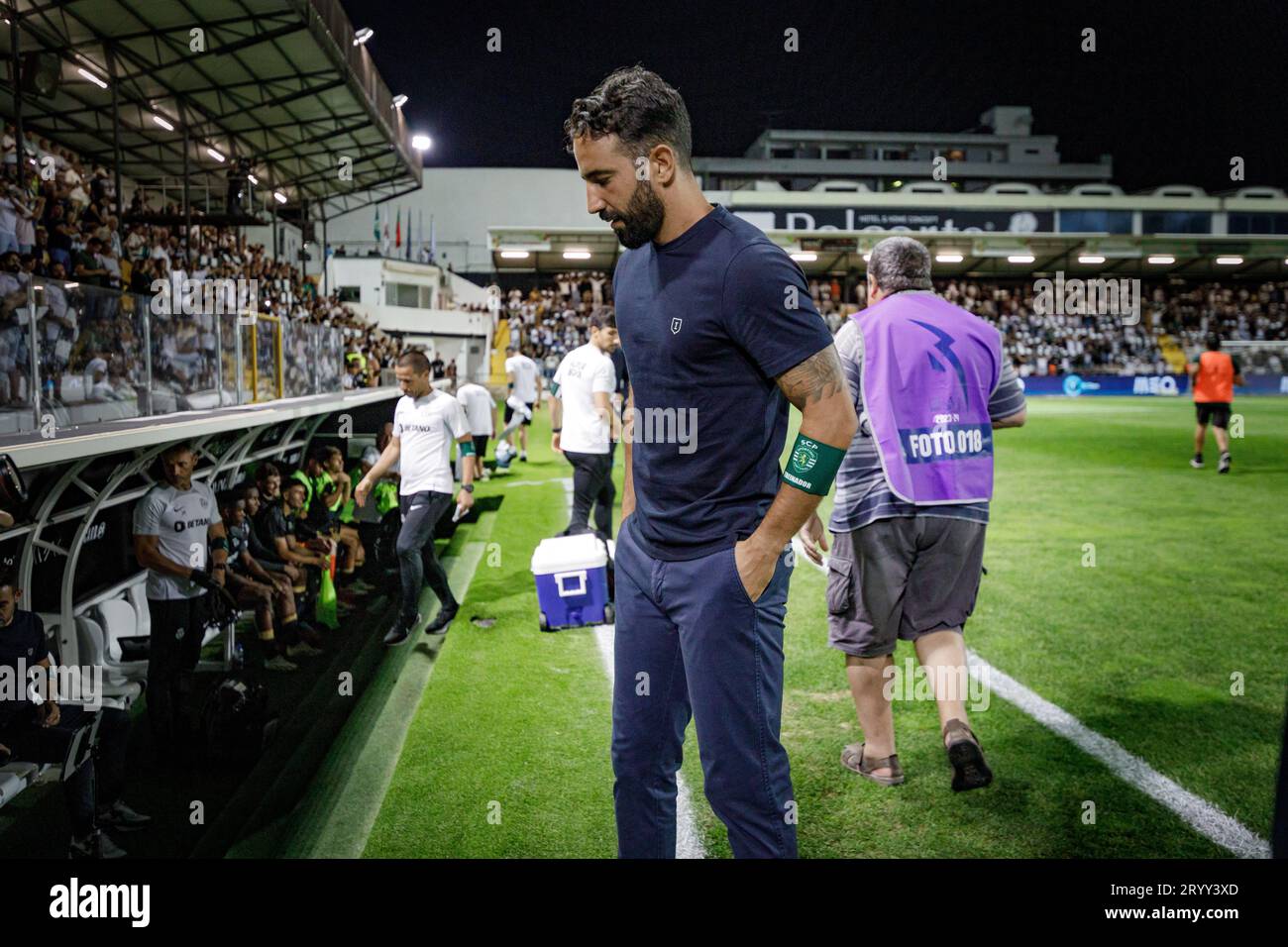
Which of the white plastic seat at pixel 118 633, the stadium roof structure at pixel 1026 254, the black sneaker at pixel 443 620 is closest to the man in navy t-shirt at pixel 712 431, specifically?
the black sneaker at pixel 443 620

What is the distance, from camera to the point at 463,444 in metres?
7.37

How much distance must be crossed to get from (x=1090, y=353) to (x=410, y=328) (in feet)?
105

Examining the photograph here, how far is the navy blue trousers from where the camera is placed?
7.63 feet

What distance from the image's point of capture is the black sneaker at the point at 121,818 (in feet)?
13.0

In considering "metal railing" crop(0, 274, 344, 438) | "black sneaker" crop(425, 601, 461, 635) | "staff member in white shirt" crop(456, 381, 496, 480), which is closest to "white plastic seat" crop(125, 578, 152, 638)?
"metal railing" crop(0, 274, 344, 438)

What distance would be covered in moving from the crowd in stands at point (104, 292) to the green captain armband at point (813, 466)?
432 centimetres

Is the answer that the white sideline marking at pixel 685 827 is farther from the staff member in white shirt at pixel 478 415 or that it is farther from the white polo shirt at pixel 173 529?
the staff member in white shirt at pixel 478 415

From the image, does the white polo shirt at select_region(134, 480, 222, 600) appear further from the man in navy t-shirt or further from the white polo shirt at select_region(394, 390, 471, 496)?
the man in navy t-shirt

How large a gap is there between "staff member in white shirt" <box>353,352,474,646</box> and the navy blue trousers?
4.67 m

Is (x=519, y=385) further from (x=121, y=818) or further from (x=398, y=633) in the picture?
(x=121, y=818)

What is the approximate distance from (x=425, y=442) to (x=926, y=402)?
431 cm

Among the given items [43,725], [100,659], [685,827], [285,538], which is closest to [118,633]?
[100,659]
